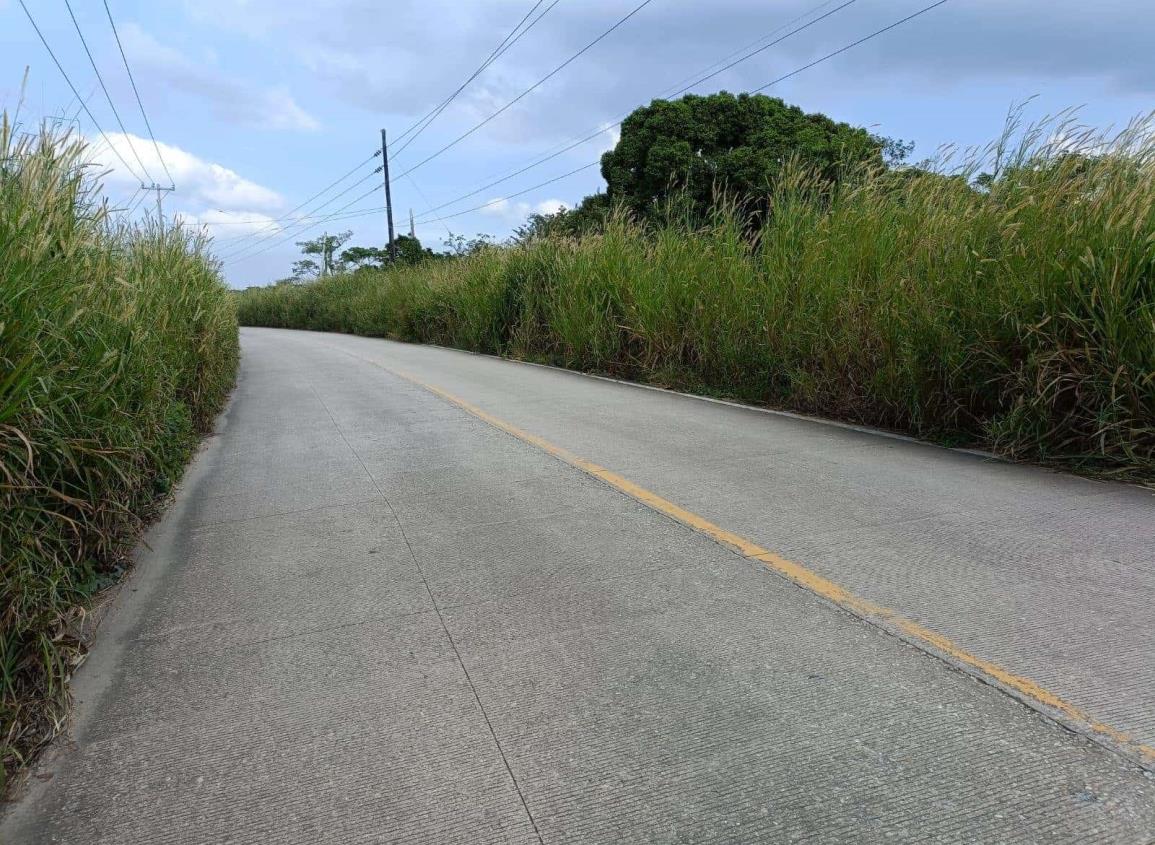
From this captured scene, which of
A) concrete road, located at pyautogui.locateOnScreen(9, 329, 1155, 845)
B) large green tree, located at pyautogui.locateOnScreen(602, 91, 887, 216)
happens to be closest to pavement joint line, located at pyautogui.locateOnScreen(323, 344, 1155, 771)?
concrete road, located at pyautogui.locateOnScreen(9, 329, 1155, 845)

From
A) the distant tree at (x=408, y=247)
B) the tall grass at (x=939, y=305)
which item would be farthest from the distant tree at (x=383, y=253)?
the tall grass at (x=939, y=305)

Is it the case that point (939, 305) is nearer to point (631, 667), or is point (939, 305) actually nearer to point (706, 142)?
point (631, 667)

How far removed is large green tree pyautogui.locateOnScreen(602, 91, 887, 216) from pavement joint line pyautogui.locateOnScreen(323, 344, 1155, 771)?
2614 cm

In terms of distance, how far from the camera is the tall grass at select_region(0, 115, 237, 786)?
10.9 ft

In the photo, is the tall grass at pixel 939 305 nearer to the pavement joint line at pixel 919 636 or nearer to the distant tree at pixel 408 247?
the pavement joint line at pixel 919 636

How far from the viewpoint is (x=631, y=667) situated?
3613 millimetres

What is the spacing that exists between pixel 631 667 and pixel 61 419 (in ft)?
9.80

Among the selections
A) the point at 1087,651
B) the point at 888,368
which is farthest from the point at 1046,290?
the point at 1087,651

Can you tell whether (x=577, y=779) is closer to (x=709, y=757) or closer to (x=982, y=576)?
(x=709, y=757)

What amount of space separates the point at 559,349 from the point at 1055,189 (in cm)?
1289

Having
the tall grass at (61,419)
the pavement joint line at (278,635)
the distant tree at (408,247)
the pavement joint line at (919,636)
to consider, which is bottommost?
the pavement joint line at (278,635)

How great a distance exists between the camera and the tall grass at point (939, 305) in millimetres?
6777

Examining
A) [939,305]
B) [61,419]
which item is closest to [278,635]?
[61,419]

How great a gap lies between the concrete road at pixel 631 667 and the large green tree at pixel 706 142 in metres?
26.1
